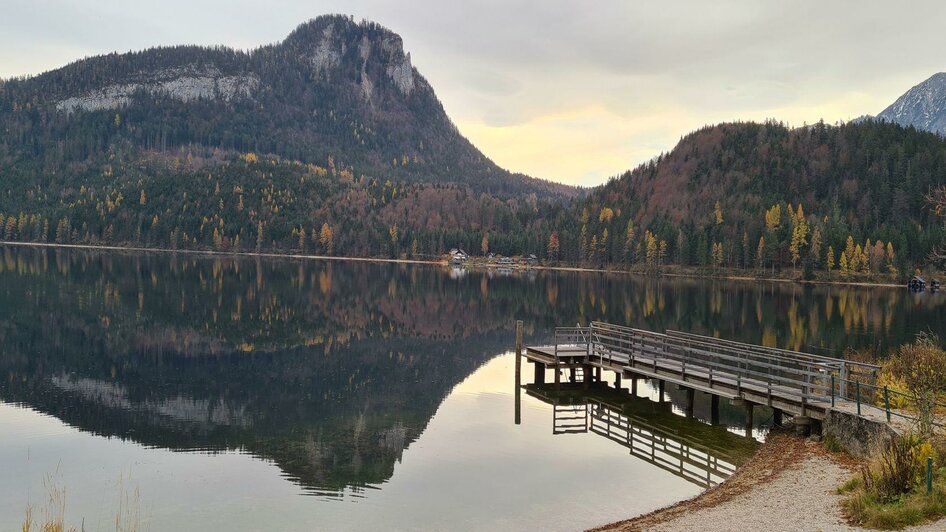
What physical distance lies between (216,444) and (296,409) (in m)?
6.21

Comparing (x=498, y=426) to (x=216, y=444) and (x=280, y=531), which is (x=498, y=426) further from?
(x=280, y=531)

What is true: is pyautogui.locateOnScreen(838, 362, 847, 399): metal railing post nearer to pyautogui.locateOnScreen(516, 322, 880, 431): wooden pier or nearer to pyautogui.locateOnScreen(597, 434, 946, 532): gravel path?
pyautogui.locateOnScreen(516, 322, 880, 431): wooden pier

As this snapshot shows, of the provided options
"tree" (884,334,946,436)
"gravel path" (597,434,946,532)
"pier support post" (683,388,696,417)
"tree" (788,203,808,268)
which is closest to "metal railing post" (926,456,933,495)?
"gravel path" (597,434,946,532)

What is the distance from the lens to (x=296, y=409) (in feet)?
109

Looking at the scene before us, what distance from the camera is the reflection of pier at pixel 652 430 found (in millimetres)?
25156

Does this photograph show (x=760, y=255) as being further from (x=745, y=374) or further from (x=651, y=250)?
(x=745, y=374)

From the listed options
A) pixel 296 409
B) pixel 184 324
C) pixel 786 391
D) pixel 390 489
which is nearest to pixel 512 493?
pixel 390 489

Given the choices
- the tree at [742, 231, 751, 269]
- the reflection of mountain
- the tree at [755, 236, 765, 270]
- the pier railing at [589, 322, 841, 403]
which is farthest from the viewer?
Answer: the tree at [742, 231, 751, 269]

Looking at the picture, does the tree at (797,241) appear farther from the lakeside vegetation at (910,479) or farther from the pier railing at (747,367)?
the lakeside vegetation at (910,479)

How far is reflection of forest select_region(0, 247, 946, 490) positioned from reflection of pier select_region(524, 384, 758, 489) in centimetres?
617

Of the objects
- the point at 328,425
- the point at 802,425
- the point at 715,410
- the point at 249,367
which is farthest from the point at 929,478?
A: the point at 249,367

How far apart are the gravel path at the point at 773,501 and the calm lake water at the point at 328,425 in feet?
5.23

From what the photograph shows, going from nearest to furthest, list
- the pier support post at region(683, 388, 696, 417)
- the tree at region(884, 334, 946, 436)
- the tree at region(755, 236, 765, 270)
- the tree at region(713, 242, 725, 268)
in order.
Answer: the tree at region(884, 334, 946, 436) → the pier support post at region(683, 388, 696, 417) → the tree at region(755, 236, 765, 270) → the tree at region(713, 242, 725, 268)

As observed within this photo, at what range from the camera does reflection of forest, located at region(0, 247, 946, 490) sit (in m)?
29.5
